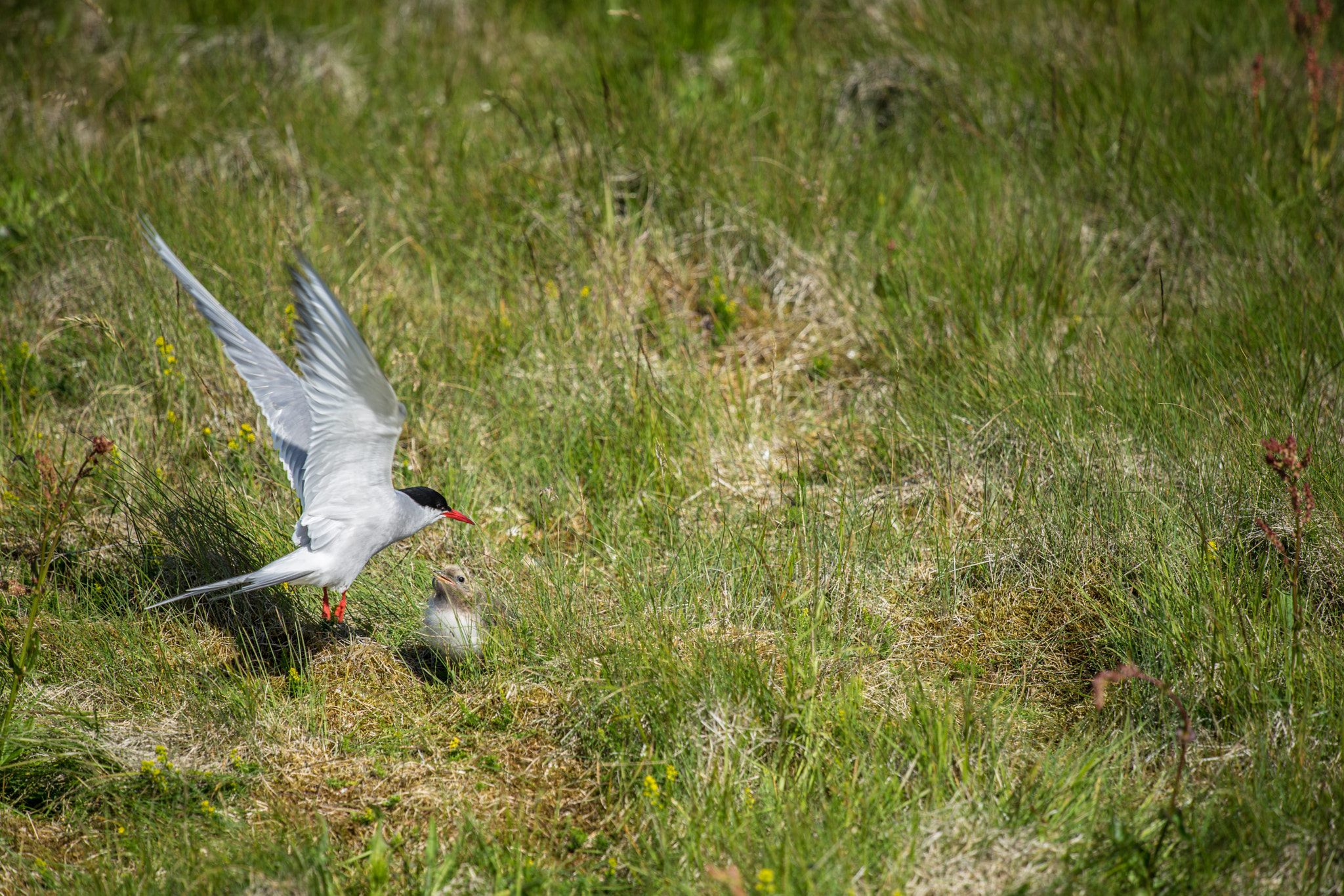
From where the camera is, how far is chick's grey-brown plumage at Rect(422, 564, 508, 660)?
2980mm

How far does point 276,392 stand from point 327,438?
1.57 ft

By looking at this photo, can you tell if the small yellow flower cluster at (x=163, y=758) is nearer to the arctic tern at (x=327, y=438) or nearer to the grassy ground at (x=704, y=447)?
the grassy ground at (x=704, y=447)

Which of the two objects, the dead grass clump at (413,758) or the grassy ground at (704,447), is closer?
the grassy ground at (704,447)

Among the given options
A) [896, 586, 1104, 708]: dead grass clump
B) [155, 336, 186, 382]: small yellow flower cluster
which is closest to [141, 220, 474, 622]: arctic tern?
[155, 336, 186, 382]: small yellow flower cluster

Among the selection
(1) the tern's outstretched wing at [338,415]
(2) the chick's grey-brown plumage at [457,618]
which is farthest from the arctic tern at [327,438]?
(2) the chick's grey-brown plumage at [457,618]

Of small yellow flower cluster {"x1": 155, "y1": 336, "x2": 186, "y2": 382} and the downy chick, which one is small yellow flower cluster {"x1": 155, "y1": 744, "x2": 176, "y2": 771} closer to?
the downy chick

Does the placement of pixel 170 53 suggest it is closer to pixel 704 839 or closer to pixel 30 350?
pixel 30 350

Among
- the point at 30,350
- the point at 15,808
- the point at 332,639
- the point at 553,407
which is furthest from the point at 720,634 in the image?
the point at 30,350

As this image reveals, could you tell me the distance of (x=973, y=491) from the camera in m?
3.58

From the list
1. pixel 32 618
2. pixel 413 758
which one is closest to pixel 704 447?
pixel 413 758

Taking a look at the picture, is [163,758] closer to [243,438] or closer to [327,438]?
[327,438]

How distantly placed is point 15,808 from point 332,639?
96 cm

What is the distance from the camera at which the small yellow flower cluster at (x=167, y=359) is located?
12.8 feet

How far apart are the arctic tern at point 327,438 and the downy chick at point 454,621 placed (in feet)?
0.79
